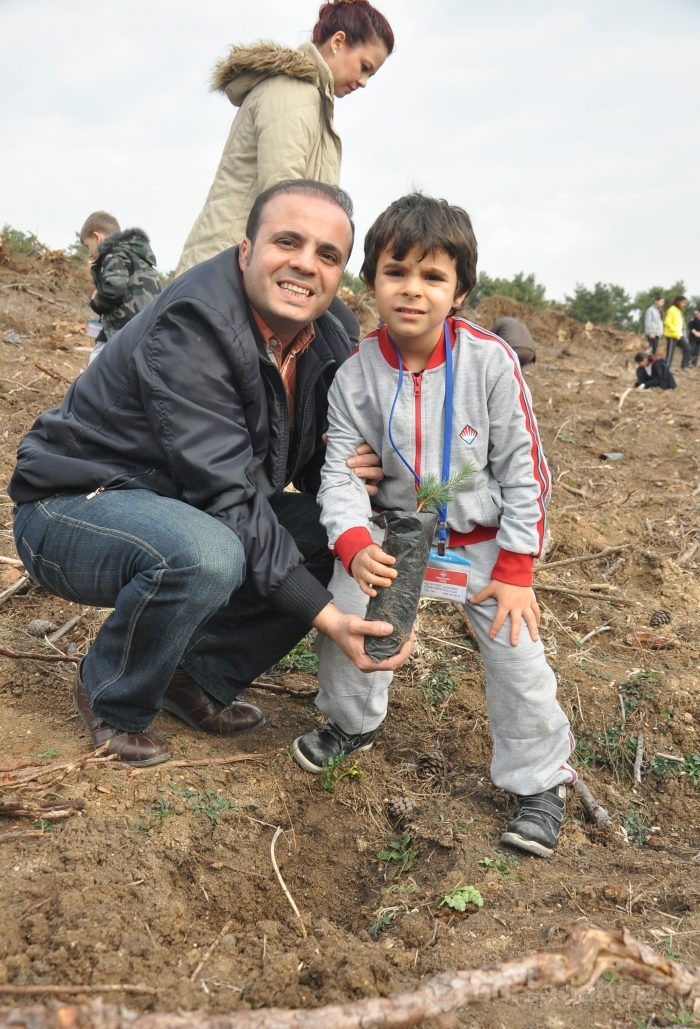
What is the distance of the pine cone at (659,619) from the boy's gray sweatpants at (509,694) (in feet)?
5.14

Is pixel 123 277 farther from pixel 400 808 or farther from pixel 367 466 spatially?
pixel 400 808

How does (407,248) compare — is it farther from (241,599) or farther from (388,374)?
(241,599)

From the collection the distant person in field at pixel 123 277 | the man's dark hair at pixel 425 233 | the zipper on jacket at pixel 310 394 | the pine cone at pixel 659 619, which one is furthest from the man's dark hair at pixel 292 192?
the distant person in field at pixel 123 277

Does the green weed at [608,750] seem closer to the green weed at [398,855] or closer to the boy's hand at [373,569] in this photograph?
the green weed at [398,855]

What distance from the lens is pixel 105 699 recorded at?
8.63ft

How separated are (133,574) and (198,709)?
700mm

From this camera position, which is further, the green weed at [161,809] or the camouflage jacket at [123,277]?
the camouflage jacket at [123,277]

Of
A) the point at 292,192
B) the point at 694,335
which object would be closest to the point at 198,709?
the point at 292,192

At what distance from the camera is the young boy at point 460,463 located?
2500 mm

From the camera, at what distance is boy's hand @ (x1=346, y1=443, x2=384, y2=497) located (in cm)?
269

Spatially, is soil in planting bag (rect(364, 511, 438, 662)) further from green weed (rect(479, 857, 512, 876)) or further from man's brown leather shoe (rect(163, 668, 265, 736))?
man's brown leather shoe (rect(163, 668, 265, 736))

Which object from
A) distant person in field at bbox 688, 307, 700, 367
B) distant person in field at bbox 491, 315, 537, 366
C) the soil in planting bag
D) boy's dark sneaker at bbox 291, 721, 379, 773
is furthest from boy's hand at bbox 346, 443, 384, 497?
distant person in field at bbox 688, 307, 700, 367

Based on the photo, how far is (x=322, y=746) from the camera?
110 inches

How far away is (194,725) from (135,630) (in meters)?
0.63
